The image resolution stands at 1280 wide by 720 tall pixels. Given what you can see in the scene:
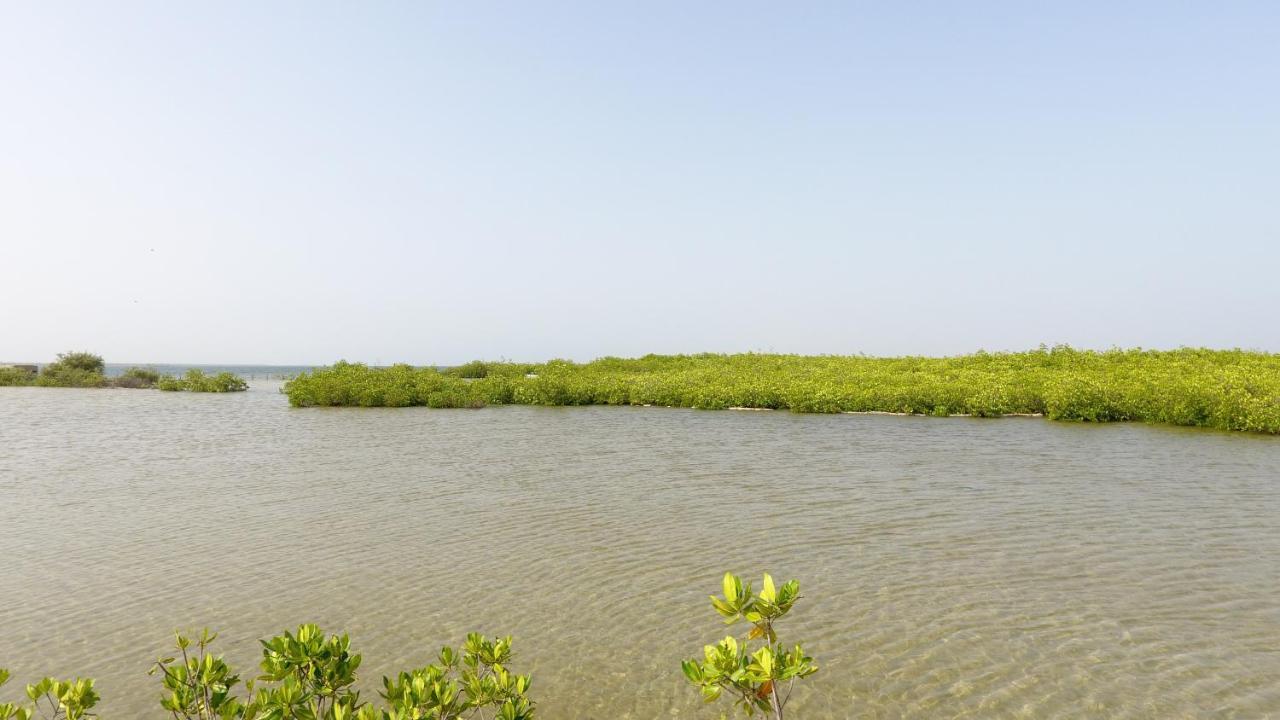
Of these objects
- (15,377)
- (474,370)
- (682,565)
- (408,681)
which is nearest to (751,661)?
(408,681)

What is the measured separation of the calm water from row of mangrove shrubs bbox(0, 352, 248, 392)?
3629 cm

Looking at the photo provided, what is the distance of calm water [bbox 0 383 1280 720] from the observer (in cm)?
568

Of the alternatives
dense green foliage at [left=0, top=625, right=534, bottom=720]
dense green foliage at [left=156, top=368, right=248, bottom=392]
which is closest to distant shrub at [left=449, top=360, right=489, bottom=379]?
dense green foliage at [left=156, top=368, right=248, bottom=392]

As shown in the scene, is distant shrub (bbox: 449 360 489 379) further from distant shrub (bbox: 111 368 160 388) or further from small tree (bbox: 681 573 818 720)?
small tree (bbox: 681 573 818 720)

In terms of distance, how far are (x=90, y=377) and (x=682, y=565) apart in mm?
65177

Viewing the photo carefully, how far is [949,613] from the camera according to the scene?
698 cm

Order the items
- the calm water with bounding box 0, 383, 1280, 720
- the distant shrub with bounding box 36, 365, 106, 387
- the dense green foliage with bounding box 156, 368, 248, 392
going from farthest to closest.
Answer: the distant shrub with bounding box 36, 365, 106, 387 < the dense green foliage with bounding box 156, 368, 248, 392 < the calm water with bounding box 0, 383, 1280, 720

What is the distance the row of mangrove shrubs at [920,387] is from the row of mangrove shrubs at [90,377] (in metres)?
19.1

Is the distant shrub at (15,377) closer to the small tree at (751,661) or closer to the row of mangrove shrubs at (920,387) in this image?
the row of mangrove shrubs at (920,387)

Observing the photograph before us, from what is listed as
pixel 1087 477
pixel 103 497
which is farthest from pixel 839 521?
pixel 103 497

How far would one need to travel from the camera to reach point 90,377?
54906 millimetres

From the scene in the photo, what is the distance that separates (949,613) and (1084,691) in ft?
5.40

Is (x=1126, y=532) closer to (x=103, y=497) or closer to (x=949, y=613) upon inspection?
(x=949, y=613)

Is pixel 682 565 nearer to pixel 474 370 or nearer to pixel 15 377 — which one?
pixel 474 370
